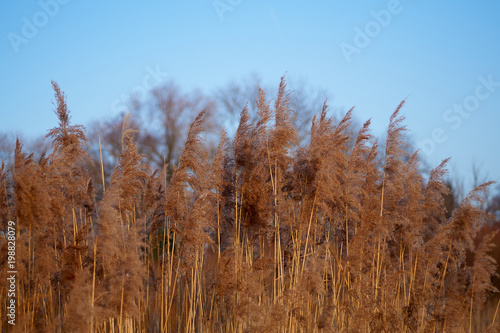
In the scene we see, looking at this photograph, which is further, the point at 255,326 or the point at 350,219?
the point at 350,219

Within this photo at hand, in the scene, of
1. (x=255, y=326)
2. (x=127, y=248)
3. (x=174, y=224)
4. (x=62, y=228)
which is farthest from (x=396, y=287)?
(x=62, y=228)

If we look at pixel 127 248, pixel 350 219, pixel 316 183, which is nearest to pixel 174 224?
pixel 127 248

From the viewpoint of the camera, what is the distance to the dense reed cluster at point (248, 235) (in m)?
4.88

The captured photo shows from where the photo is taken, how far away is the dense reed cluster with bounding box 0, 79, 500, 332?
16.0ft

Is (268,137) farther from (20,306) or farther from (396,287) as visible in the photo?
(20,306)

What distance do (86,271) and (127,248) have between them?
41 cm

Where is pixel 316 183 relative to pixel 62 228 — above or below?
above

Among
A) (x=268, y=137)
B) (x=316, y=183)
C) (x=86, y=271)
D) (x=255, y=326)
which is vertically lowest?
(x=255, y=326)

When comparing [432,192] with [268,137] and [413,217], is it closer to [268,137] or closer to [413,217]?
[413,217]

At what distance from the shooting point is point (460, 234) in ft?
21.2

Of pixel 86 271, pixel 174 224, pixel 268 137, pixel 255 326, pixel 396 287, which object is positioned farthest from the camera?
pixel 396 287

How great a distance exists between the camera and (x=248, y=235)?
6180 mm

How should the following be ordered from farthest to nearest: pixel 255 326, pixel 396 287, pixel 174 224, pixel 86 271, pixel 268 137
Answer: pixel 396 287 < pixel 268 137 < pixel 174 224 < pixel 255 326 < pixel 86 271

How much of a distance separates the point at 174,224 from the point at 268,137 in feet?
4.98
